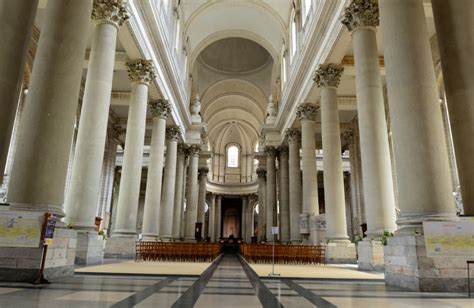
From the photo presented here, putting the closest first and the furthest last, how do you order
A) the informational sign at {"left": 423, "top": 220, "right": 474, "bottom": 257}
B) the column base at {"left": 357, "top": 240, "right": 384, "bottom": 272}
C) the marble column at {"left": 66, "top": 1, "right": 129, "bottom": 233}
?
the informational sign at {"left": 423, "top": 220, "right": 474, "bottom": 257} < the marble column at {"left": 66, "top": 1, "right": 129, "bottom": 233} < the column base at {"left": 357, "top": 240, "right": 384, "bottom": 272}

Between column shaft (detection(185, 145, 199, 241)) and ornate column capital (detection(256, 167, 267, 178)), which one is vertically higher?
ornate column capital (detection(256, 167, 267, 178))

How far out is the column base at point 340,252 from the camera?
44.3 feet

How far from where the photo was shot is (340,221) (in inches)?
536

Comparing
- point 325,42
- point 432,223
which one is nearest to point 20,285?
point 432,223

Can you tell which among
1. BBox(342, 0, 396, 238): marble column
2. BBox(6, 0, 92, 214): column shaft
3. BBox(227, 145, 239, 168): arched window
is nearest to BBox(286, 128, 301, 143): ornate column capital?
BBox(342, 0, 396, 238): marble column

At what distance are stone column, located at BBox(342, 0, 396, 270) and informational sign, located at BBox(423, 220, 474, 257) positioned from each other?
385 cm

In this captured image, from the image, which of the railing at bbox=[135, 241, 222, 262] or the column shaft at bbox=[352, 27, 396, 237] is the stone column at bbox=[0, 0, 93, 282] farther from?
the column shaft at bbox=[352, 27, 396, 237]

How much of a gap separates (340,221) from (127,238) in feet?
28.3

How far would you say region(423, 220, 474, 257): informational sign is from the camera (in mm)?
5688

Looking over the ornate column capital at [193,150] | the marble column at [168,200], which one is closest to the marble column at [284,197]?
the ornate column capital at [193,150]

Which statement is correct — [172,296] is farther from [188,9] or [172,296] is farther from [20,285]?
[188,9]

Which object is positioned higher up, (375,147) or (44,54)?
(44,54)

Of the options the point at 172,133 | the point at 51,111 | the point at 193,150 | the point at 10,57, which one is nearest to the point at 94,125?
the point at 10,57

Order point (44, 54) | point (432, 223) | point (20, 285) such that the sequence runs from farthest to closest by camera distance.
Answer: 1. point (44, 54)
2. point (432, 223)
3. point (20, 285)
